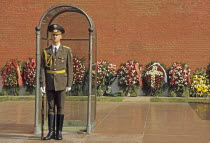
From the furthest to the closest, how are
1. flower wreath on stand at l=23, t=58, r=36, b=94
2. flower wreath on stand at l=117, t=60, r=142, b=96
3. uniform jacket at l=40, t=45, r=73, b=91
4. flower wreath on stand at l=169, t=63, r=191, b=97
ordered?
flower wreath on stand at l=23, t=58, r=36, b=94 → flower wreath on stand at l=117, t=60, r=142, b=96 → flower wreath on stand at l=169, t=63, r=191, b=97 → uniform jacket at l=40, t=45, r=73, b=91

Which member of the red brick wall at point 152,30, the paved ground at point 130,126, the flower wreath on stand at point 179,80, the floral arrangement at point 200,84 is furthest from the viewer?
the red brick wall at point 152,30

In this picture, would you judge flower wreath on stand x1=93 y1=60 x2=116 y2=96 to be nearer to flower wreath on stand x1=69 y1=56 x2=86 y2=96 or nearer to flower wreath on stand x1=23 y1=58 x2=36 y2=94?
flower wreath on stand x1=23 y1=58 x2=36 y2=94

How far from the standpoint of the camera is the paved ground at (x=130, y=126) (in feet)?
27.0

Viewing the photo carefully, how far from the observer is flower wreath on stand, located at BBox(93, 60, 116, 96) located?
18.6 metres

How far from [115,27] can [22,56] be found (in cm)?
461

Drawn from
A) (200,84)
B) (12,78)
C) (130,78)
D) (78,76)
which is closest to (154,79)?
(130,78)

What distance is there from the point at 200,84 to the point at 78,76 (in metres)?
8.66

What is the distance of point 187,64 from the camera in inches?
761

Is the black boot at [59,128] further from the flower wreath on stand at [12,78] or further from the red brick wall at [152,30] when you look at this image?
the red brick wall at [152,30]

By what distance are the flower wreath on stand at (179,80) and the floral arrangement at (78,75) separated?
8.52m

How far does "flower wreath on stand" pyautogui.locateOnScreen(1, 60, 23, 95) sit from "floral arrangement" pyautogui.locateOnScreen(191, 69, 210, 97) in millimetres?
7534

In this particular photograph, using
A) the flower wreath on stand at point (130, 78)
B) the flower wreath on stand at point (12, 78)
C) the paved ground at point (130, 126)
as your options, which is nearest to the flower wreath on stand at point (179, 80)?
the flower wreath on stand at point (130, 78)

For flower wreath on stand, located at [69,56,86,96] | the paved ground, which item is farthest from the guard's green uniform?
flower wreath on stand, located at [69,56,86,96]

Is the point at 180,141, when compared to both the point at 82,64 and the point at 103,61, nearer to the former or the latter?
the point at 82,64
